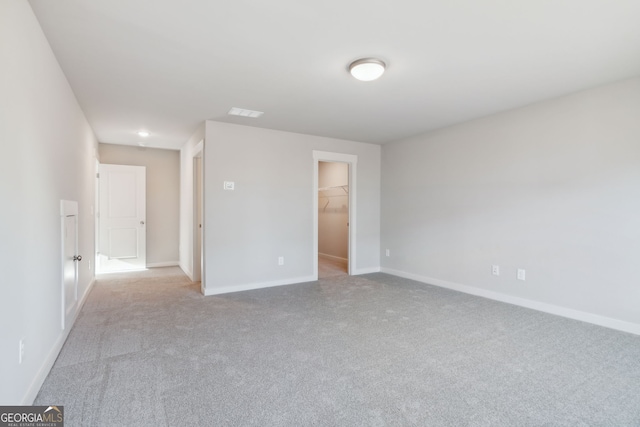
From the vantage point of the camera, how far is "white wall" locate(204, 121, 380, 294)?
14.0 feet

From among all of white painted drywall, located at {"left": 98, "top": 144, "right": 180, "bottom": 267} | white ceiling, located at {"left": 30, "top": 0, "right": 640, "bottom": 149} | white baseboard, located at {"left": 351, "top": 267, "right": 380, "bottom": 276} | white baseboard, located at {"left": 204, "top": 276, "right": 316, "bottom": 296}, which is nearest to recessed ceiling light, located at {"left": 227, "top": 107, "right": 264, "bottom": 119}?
white ceiling, located at {"left": 30, "top": 0, "right": 640, "bottom": 149}

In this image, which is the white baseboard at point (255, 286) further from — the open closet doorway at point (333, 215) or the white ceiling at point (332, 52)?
the white ceiling at point (332, 52)

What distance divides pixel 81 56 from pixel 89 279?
10.4ft

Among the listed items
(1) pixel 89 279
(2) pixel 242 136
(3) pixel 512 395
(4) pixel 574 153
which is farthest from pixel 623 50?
(1) pixel 89 279

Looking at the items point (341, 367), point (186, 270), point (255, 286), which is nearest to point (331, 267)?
point (255, 286)

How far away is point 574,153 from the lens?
326 centimetres

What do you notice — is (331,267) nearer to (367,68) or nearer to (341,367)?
(341,367)

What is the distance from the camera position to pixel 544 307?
3.48 meters

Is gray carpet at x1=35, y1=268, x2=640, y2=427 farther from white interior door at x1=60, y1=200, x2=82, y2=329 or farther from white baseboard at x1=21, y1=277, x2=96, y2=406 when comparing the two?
white interior door at x1=60, y1=200, x2=82, y2=329

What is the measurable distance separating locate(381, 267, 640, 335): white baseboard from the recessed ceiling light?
11.3 ft

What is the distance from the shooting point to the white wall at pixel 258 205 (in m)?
4.26

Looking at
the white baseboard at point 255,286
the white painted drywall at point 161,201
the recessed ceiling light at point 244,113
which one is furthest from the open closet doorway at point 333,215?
the white painted drywall at point 161,201

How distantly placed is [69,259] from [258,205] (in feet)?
7.48

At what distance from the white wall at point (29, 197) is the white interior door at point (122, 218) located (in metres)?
3.22
